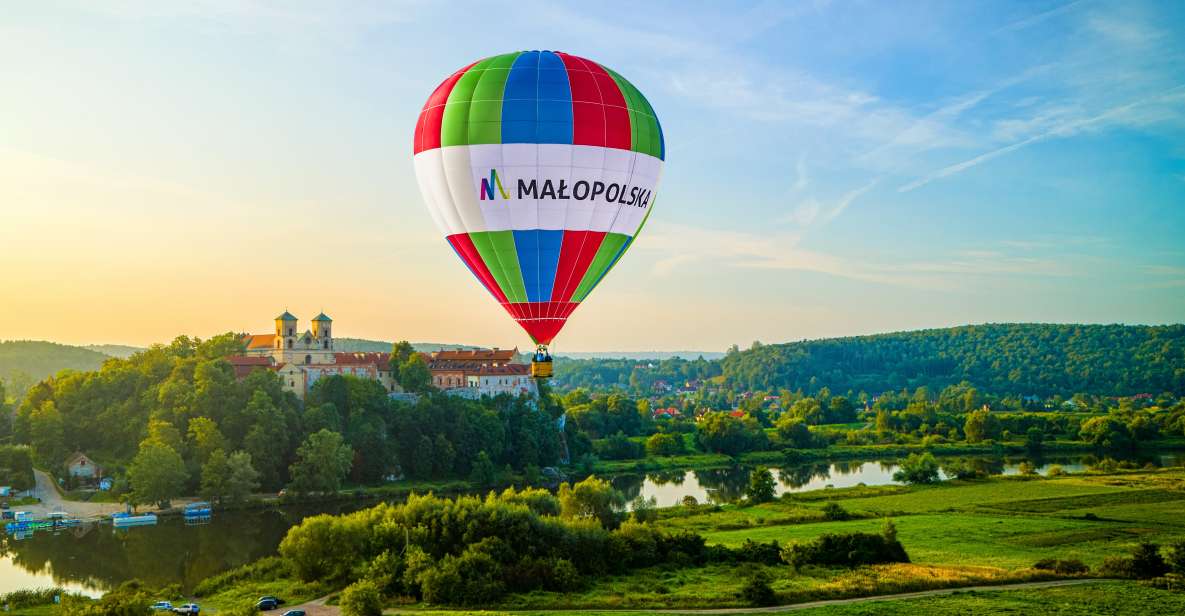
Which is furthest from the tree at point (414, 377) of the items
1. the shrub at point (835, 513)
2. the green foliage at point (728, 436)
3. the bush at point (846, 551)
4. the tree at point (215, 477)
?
the bush at point (846, 551)

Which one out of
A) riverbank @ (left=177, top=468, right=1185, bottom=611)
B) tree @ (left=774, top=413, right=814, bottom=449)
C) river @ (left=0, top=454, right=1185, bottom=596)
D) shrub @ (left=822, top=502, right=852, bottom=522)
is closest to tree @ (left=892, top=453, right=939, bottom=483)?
riverbank @ (left=177, top=468, right=1185, bottom=611)

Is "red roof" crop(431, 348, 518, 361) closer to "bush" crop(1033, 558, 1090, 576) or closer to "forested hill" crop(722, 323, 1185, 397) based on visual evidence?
"bush" crop(1033, 558, 1090, 576)

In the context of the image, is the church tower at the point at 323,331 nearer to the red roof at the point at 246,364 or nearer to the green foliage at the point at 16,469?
the red roof at the point at 246,364

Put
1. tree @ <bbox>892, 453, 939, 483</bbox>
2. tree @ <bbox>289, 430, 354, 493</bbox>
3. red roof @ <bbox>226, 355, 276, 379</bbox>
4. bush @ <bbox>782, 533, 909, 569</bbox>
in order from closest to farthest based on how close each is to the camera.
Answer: bush @ <bbox>782, 533, 909, 569</bbox> < tree @ <bbox>289, 430, 354, 493</bbox> < tree @ <bbox>892, 453, 939, 483</bbox> < red roof @ <bbox>226, 355, 276, 379</bbox>

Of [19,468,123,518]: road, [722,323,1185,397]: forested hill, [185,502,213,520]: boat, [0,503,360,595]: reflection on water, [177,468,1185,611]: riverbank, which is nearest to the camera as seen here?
[177,468,1185,611]: riverbank

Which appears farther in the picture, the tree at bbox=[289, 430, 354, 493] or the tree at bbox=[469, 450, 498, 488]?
the tree at bbox=[469, 450, 498, 488]

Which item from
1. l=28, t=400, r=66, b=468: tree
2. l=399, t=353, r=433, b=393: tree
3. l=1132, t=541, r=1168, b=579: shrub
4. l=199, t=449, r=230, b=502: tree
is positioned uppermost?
l=399, t=353, r=433, b=393: tree

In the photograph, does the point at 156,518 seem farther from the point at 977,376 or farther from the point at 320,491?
the point at 977,376

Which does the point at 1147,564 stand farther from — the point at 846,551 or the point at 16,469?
the point at 16,469

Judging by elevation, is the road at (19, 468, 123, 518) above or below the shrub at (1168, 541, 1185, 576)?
below
